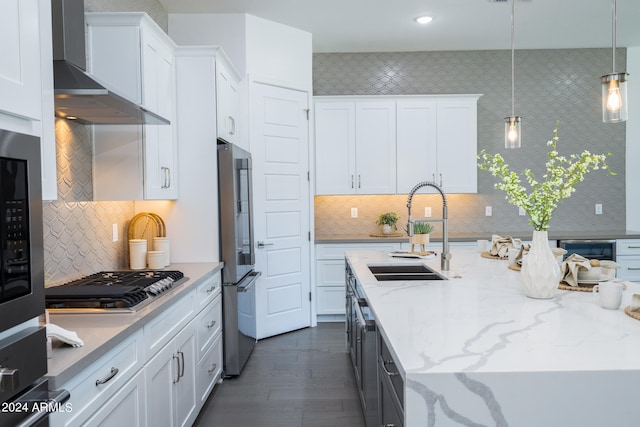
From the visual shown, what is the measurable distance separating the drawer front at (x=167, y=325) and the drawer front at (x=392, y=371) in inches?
38.1

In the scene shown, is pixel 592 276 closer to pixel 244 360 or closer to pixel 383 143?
pixel 244 360

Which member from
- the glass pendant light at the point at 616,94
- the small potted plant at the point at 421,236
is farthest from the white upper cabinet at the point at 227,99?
the glass pendant light at the point at 616,94

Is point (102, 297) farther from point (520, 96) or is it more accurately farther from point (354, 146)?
point (520, 96)

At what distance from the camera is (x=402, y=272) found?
3.04 m

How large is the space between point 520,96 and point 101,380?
5306 millimetres

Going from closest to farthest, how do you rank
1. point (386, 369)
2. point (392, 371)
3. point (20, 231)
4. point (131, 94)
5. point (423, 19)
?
point (20, 231) → point (392, 371) → point (386, 369) → point (131, 94) → point (423, 19)

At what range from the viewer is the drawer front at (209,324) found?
2.77 m

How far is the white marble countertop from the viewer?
4.20 ft

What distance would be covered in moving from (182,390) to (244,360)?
48.4 inches

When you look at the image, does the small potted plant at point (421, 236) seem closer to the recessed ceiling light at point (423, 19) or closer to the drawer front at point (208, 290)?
the drawer front at point (208, 290)

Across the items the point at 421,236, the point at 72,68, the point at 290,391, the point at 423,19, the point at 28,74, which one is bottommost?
the point at 290,391

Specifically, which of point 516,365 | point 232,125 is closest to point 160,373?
point 516,365

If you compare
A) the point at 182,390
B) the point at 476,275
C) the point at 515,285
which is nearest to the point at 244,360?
the point at 182,390

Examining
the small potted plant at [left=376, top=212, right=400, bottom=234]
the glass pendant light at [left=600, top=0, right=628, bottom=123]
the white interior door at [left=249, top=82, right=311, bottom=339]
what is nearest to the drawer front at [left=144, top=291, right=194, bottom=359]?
the white interior door at [left=249, top=82, right=311, bottom=339]
